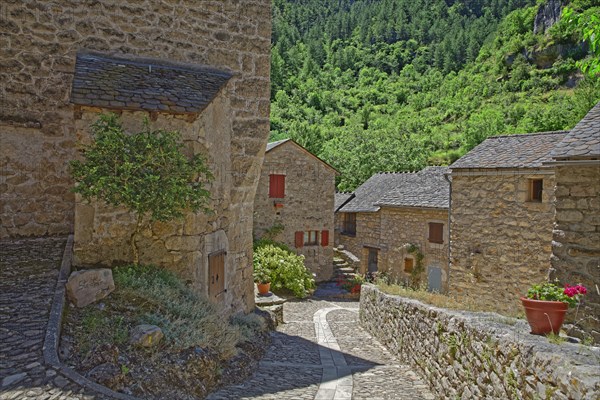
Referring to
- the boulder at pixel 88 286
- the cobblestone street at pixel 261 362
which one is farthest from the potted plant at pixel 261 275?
the boulder at pixel 88 286

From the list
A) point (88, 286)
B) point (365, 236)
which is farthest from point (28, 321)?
point (365, 236)

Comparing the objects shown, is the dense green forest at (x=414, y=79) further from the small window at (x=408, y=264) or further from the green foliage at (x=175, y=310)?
the green foliage at (x=175, y=310)

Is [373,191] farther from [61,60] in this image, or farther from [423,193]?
[61,60]

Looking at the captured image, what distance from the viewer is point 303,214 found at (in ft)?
75.6

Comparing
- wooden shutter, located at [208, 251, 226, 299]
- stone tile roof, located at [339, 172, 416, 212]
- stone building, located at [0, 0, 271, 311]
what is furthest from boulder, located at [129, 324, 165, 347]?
stone tile roof, located at [339, 172, 416, 212]

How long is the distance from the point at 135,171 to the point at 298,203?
16663 mm

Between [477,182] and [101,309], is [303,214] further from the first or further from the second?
[101,309]

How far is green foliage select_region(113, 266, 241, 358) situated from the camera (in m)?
5.44

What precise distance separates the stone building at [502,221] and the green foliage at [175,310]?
8213 millimetres

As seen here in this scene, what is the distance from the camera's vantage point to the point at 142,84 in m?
7.13

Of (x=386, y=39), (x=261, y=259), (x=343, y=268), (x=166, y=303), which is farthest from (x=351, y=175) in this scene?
(x=386, y=39)

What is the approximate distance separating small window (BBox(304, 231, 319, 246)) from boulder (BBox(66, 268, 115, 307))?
17.6 meters

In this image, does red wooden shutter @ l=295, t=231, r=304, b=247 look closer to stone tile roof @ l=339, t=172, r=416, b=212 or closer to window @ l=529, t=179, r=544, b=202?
stone tile roof @ l=339, t=172, r=416, b=212

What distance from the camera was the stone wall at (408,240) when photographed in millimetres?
19516
